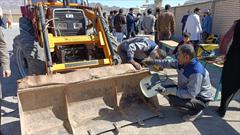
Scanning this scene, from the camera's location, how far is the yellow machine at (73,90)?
337 centimetres

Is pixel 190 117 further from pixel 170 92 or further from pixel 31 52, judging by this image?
pixel 31 52

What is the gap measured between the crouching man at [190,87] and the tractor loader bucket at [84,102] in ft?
1.35

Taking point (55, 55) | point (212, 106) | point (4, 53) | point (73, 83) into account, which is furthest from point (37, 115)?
point (212, 106)

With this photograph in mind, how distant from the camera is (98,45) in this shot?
523cm

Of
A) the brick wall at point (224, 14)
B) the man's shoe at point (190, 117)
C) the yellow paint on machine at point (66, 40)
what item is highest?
the brick wall at point (224, 14)

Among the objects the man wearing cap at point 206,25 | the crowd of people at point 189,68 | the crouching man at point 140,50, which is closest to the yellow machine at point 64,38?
the crouching man at point 140,50

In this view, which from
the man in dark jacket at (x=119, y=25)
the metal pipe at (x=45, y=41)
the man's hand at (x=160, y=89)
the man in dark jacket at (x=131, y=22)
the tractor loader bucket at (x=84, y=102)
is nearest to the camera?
the tractor loader bucket at (x=84, y=102)

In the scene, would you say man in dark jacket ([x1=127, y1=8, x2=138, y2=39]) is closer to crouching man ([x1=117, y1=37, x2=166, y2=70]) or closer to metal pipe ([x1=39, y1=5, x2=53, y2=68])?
crouching man ([x1=117, y1=37, x2=166, y2=70])

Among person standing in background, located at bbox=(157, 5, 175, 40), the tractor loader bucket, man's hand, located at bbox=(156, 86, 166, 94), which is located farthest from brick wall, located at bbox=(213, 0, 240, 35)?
the tractor loader bucket

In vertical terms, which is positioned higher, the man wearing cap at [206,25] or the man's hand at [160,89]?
the man wearing cap at [206,25]

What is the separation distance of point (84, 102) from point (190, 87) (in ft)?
5.25

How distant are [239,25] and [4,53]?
11.3 ft

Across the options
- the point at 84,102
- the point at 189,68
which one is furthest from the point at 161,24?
the point at 84,102

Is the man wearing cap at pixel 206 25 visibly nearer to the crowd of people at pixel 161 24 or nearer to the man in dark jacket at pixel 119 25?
the crowd of people at pixel 161 24
